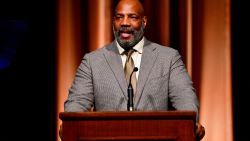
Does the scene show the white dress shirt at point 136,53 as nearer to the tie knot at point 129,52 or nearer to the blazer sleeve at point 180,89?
the tie knot at point 129,52

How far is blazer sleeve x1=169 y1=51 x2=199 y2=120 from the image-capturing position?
2.57m

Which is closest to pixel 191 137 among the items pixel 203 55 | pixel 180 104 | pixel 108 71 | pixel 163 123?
pixel 163 123

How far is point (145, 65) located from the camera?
2.79m

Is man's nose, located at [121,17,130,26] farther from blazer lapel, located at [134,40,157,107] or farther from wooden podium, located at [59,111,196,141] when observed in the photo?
wooden podium, located at [59,111,196,141]

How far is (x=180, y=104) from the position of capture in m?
2.62

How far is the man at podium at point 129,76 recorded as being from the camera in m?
2.68
